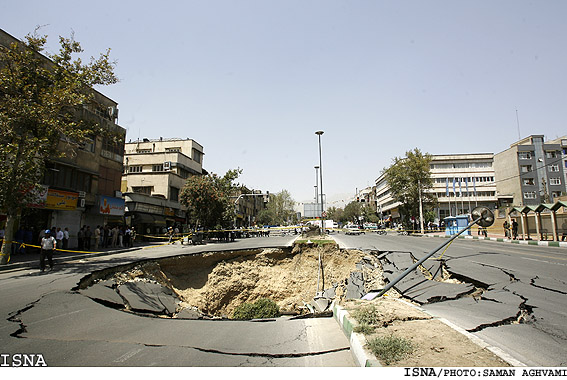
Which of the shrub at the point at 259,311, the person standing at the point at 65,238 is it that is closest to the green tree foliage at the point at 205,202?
the person standing at the point at 65,238

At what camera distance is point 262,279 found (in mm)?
15555

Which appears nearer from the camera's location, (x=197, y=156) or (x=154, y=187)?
(x=154, y=187)

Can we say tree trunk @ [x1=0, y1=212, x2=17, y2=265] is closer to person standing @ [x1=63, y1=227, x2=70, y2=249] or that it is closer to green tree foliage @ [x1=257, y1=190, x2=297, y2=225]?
person standing @ [x1=63, y1=227, x2=70, y2=249]

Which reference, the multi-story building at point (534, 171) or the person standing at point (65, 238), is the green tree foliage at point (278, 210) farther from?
the person standing at point (65, 238)

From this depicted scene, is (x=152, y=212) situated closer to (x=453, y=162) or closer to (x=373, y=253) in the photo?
(x=373, y=253)

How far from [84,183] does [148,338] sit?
67.4 ft

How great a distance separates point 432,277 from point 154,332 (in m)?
7.80

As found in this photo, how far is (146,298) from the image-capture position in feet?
25.4

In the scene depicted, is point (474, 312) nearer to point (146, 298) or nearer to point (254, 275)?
point (146, 298)

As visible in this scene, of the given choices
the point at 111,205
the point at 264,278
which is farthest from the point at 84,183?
the point at 264,278

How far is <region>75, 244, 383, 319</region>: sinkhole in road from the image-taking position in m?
12.0

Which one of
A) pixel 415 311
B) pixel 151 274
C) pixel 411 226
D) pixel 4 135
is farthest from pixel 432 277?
pixel 411 226

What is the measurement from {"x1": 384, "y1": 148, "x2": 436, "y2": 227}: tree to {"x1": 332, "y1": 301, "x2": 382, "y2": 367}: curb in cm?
3788

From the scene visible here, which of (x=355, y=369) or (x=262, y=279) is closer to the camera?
(x=355, y=369)
